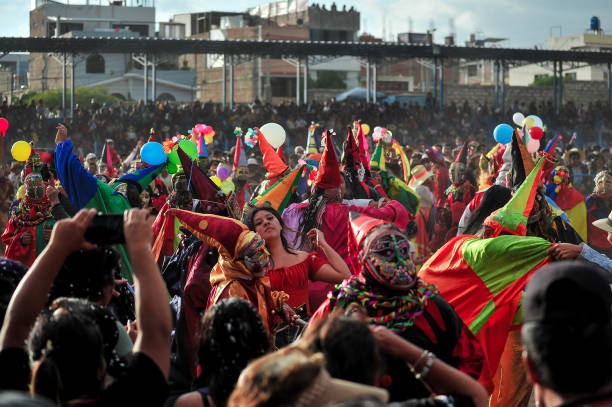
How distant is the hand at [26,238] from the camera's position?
7.31m

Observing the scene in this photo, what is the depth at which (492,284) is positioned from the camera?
500cm

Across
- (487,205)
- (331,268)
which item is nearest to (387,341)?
(331,268)

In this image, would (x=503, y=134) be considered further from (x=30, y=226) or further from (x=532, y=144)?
(x=30, y=226)

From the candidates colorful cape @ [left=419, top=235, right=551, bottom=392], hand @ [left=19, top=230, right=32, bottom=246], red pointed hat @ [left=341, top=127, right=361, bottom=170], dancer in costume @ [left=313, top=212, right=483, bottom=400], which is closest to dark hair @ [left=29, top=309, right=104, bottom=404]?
dancer in costume @ [left=313, top=212, right=483, bottom=400]

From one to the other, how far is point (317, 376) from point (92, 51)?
3225 centimetres

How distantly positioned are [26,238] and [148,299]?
462 cm

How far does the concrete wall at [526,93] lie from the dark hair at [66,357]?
2128 inches

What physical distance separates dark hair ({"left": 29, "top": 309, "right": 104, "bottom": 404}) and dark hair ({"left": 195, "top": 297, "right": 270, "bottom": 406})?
42cm

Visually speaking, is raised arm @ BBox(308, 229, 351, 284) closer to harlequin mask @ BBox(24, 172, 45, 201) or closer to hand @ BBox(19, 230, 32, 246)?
hand @ BBox(19, 230, 32, 246)

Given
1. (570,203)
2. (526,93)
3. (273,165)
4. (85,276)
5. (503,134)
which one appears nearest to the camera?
(85,276)

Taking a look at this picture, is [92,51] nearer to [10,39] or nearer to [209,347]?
[10,39]

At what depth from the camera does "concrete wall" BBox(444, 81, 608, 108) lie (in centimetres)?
5725

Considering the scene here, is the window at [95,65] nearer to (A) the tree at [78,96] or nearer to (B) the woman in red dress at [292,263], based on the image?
(A) the tree at [78,96]

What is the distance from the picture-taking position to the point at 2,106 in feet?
87.1
